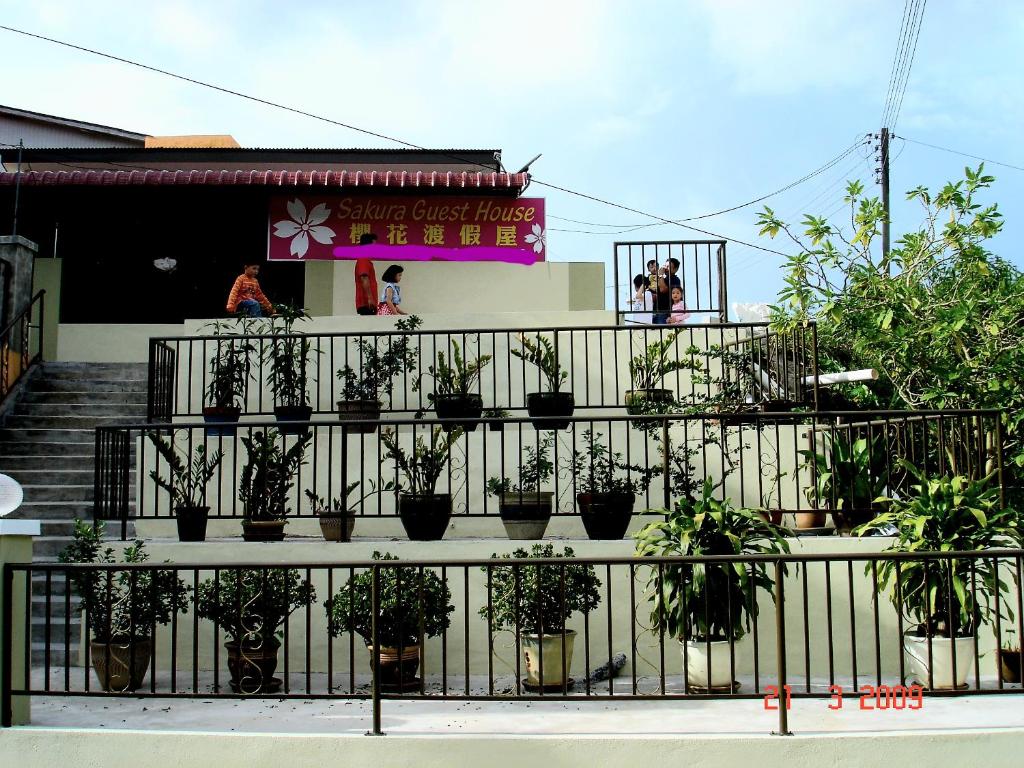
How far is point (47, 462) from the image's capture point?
11391 millimetres

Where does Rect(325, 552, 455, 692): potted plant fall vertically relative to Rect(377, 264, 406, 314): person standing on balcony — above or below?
below

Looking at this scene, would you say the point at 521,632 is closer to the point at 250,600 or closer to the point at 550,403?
the point at 250,600

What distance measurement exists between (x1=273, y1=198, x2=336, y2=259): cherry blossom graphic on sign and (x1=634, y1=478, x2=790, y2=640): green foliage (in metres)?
9.74

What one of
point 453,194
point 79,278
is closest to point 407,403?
point 453,194

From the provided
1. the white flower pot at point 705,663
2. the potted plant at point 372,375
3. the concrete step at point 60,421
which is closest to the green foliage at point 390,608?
the white flower pot at point 705,663

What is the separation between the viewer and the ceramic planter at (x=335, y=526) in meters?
8.95

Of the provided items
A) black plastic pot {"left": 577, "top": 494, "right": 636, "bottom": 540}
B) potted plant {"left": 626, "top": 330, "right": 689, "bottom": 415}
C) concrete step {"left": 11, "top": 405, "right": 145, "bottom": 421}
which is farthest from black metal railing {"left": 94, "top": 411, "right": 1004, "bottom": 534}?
concrete step {"left": 11, "top": 405, "right": 145, "bottom": 421}

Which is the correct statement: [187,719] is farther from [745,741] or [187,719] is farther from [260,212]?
[260,212]

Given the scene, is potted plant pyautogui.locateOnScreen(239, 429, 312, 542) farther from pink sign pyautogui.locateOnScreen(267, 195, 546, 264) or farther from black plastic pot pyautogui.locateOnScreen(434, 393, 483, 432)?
pink sign pyautogui.locateOnScreen(267, 195, 546, 264)

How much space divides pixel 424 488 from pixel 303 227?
8.00 metres

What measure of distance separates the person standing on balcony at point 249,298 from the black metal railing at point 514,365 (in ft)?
2.50

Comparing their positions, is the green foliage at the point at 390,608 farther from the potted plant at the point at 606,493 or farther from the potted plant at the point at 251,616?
the potted plant at the point at 606,493

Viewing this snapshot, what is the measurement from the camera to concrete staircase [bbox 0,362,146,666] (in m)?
8.93

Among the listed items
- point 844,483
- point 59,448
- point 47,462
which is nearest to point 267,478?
point 47,462
